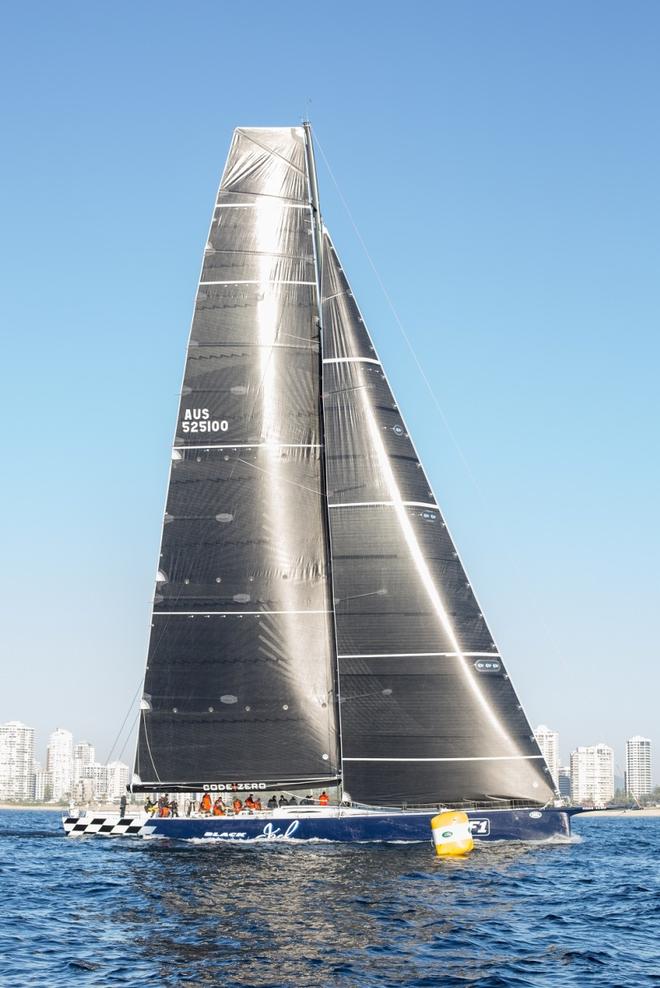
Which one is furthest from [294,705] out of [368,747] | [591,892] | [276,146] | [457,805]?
[276,146]

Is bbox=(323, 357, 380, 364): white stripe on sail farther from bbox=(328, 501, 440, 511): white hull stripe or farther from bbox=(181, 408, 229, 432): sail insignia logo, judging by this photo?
bbox=(328, 501, 440, 511): white hull stripe

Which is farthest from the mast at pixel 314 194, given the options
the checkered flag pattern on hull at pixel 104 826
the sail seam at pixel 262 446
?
the checkered flag pattern on hull at pixel 104 826

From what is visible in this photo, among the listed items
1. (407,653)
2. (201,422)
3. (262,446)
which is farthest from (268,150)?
(407,653)

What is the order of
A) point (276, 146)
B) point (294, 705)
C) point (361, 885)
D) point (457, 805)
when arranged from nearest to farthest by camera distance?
point (361, 885) → point (457, 805) → point (294, 705) → point (276, 146)

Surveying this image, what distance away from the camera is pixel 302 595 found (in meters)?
36.1

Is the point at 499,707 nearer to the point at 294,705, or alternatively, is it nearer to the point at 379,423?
the point at 294,705

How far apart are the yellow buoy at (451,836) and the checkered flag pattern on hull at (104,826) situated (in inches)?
354

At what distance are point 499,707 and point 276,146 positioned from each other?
19335 millimetres

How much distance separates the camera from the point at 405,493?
1367 inches

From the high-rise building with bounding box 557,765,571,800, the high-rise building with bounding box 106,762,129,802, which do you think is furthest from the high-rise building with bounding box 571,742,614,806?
the high-rise building with bounding box 106,762,129,802

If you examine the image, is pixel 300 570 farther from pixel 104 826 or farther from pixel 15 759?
pixel 15 759

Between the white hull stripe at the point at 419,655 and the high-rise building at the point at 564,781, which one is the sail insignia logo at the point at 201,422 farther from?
the high-rise building at the point at 564,781

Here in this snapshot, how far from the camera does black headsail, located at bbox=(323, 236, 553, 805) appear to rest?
1296 inches

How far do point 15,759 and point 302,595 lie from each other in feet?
544
